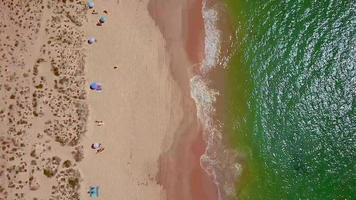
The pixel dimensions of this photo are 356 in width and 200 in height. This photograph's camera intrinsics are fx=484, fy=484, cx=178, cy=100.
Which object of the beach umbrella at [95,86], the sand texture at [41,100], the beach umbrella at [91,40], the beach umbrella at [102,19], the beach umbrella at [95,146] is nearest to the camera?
the sand texture at [41,100]

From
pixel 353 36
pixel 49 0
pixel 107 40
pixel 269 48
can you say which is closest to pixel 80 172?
pixel 107 40

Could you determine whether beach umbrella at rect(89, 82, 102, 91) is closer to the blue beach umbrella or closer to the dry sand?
the dry sand

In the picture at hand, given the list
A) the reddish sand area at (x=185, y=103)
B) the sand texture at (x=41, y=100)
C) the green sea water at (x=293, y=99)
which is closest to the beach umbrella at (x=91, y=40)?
the sand texture at (x=41, y=100)

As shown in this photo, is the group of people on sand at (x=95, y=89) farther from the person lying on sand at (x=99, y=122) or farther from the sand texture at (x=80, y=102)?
the sand texture at (x=80, y=102)

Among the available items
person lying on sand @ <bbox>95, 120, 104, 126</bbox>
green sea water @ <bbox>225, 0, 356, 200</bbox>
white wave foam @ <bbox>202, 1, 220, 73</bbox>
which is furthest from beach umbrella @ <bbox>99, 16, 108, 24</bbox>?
green sea water @ <bbox>225, 0, 356, 200</bbox>

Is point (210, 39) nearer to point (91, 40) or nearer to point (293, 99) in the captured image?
point (293, 99)

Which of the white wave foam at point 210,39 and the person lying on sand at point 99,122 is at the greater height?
the white wave foam at point 210,39

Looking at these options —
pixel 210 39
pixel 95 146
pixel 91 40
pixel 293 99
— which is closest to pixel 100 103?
pixel 95 146
